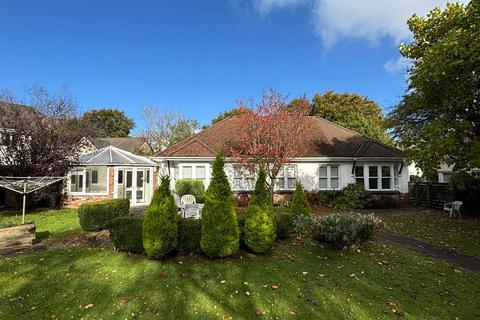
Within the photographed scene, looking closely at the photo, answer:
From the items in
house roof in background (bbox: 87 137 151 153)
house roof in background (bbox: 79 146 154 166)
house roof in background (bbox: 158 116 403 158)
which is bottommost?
house roof in background (bbox: 79 146 154 166)

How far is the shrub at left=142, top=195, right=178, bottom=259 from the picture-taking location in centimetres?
661

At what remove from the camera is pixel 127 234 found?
23.8 feet

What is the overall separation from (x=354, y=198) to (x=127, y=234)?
14.5 m

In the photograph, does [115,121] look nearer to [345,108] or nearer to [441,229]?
[345,108]

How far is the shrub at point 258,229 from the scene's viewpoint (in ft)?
23.6

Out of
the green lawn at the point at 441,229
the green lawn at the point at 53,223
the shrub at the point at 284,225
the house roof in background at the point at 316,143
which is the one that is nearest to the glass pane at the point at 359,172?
the house roof in background at the point at 316,143

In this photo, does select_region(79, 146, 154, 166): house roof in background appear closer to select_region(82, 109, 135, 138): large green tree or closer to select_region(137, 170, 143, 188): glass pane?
select_region(137, 170, 143, 188): glass pane

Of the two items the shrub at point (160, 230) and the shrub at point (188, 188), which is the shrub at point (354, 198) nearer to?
the shrub at point (188, 188)

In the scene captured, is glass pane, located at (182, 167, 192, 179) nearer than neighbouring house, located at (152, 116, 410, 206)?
No

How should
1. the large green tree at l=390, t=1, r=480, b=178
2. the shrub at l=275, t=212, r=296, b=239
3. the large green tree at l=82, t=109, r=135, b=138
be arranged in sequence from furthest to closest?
the large green tree at l=82, t=109, r=135, b=138 → the large green tree at l=390, t=1, r=480, b=178 → the shrub at l=275, t=212, r=296, b=239

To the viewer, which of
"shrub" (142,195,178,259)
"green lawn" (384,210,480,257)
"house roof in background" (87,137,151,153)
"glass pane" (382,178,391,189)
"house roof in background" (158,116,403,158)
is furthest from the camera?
"house roof in background" (87,137,151,153)

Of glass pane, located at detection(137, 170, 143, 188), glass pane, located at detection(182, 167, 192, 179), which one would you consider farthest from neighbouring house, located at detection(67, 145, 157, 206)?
glass pane, located at detection(182, 167, 192, 179)

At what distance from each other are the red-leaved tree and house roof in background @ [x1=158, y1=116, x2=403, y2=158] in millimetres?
1252

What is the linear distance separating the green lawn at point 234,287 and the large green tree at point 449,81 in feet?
16.8
